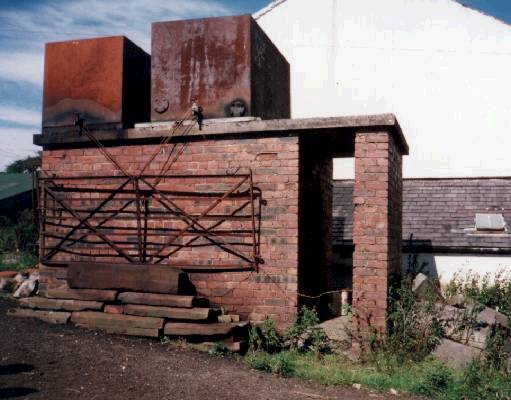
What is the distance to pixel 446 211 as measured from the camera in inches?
544

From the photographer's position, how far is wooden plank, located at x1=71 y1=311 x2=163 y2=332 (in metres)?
6.41

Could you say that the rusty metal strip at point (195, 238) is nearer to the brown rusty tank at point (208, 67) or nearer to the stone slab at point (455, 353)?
the brown rusty tank at point (208, 67)

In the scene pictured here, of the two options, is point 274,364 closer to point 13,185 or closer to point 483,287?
point 483,287

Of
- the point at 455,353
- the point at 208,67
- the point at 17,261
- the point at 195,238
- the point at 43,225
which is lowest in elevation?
the point at 455,353

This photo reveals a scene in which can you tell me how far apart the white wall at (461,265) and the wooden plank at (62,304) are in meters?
8.78

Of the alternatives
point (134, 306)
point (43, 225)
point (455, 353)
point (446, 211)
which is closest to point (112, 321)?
point (134, 306)

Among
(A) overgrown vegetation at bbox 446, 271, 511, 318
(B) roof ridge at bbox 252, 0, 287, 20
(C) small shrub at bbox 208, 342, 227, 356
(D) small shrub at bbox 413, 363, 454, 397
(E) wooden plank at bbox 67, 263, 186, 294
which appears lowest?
(D) small shrub at bbox 413, 363, 454, 397

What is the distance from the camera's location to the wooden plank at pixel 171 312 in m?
6.36

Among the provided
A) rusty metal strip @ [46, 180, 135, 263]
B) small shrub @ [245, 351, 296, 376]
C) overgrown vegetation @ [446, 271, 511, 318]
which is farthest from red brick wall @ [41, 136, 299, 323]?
overgrown vegetation @ [446, 271, 511, 318]

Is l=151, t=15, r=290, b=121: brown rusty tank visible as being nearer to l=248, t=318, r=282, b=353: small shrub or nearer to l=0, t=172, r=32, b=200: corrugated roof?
l=248, t=318, r=282, b=353: small shrub

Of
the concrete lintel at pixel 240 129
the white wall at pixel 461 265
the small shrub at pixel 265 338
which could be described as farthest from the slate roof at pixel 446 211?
the small shrub at pixel 265 338

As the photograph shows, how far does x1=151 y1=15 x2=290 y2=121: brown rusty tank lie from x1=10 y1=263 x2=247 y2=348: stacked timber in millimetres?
2476

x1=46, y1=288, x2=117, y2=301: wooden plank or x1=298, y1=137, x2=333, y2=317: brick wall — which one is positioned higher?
x1=298, y1=137, x2=333, y2=317: brick wall

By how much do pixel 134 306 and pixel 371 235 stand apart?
3.26 meters
